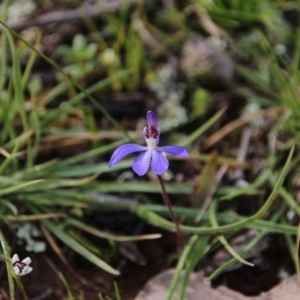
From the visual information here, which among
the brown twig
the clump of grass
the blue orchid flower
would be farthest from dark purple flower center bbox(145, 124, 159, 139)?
the brown twig

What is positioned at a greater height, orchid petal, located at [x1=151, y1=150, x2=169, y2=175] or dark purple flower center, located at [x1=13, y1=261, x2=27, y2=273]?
orchid petal, located at [x1=151, y1=150, x2=169, y2=175]

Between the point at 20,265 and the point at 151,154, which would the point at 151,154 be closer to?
the point at 151,154

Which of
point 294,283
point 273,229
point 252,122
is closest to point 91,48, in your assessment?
point 252,122

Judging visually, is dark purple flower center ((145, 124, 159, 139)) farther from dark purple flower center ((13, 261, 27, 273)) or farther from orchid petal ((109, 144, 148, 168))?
dark purple flower center ((13, 261, 27, 273))

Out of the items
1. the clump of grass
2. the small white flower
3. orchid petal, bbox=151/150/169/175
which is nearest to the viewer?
orchid petal, bbox=151/150/169/175

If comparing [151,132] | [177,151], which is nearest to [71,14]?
[151,132]

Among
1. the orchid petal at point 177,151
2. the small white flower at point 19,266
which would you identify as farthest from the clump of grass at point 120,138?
the orchid petal at point 177,151

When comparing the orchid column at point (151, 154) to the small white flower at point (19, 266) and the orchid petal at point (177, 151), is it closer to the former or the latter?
the orchid petal at point (177, 151)
